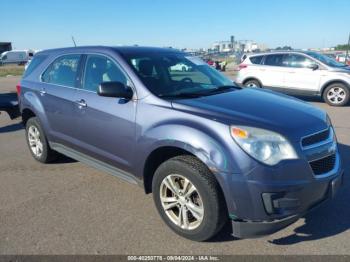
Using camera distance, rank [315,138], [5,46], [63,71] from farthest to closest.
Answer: [5,46]
[63,71]
[315,138]

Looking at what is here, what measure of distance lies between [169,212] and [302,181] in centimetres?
130

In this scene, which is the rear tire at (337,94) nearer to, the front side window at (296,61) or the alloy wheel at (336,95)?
the alloy wheel at (336,95)

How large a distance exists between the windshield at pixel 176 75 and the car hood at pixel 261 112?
30cm

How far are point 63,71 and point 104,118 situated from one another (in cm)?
137

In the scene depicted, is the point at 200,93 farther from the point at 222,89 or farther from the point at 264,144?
the point at 264,144

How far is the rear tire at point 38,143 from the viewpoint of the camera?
219 inches

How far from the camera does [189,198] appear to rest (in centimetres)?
343

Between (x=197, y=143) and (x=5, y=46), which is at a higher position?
(x=197, y=143)

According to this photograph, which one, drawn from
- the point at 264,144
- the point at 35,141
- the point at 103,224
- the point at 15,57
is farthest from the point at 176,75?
the point at 15,57

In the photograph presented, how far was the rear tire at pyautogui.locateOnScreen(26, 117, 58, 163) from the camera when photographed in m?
5.57

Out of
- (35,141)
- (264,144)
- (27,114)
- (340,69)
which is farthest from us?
(340,69)

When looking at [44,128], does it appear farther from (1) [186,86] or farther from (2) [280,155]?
(2) [280,155]

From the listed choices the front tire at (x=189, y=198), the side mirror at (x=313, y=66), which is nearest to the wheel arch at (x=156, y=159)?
the front tire at (x=189, y=198)

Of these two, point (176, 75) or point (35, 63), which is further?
point (35, 63)
